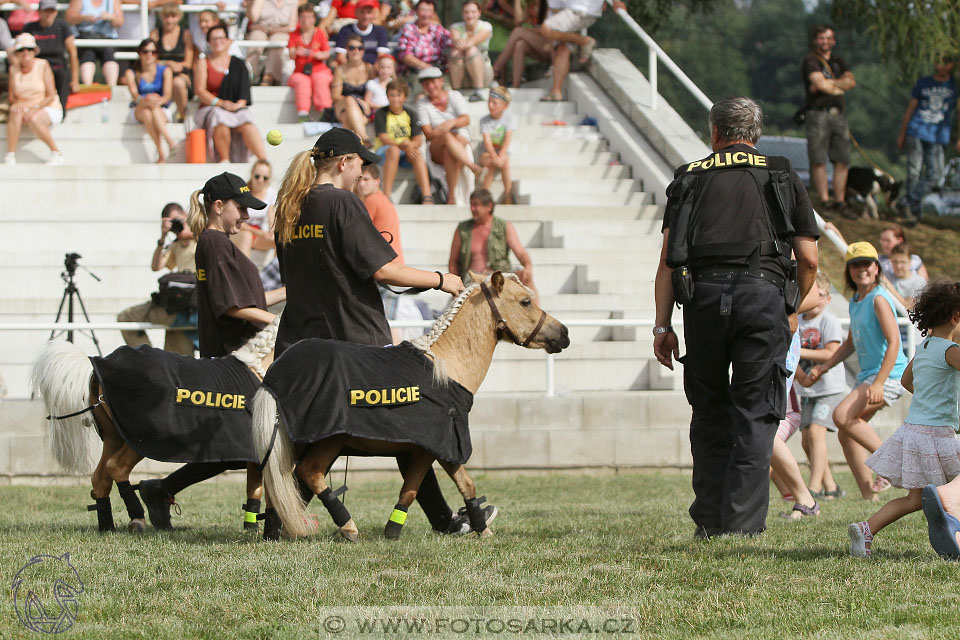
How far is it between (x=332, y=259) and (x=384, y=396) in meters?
0.79

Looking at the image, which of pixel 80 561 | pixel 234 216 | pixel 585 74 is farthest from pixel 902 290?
pixel 80 561

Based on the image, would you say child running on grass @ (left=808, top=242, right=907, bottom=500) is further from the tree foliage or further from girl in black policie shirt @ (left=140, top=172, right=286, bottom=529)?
the tree foliage

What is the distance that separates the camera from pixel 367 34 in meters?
17.0

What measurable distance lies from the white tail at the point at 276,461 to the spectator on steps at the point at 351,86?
9.58 m

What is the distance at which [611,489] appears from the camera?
35.0ft

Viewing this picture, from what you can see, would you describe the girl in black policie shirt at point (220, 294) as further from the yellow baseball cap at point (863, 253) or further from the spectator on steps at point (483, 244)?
the spectator on steps at point (483, 244)

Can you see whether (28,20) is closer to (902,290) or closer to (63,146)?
(63,146)

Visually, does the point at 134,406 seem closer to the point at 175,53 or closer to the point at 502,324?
the point at 502,324

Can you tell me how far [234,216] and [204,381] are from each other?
1.10m

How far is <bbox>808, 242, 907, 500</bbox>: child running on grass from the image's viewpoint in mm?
9391

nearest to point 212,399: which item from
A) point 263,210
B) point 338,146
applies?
point 338,146

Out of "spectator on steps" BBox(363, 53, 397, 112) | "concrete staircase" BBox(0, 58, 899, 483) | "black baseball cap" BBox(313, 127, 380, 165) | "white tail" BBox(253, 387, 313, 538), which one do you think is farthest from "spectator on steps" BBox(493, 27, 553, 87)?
"white tail" BBox(253, 387, 313, 538)

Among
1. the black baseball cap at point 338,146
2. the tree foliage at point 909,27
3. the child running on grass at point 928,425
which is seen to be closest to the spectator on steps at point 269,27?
the tree foliage at point 909,27

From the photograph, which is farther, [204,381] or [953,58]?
[953,58]
